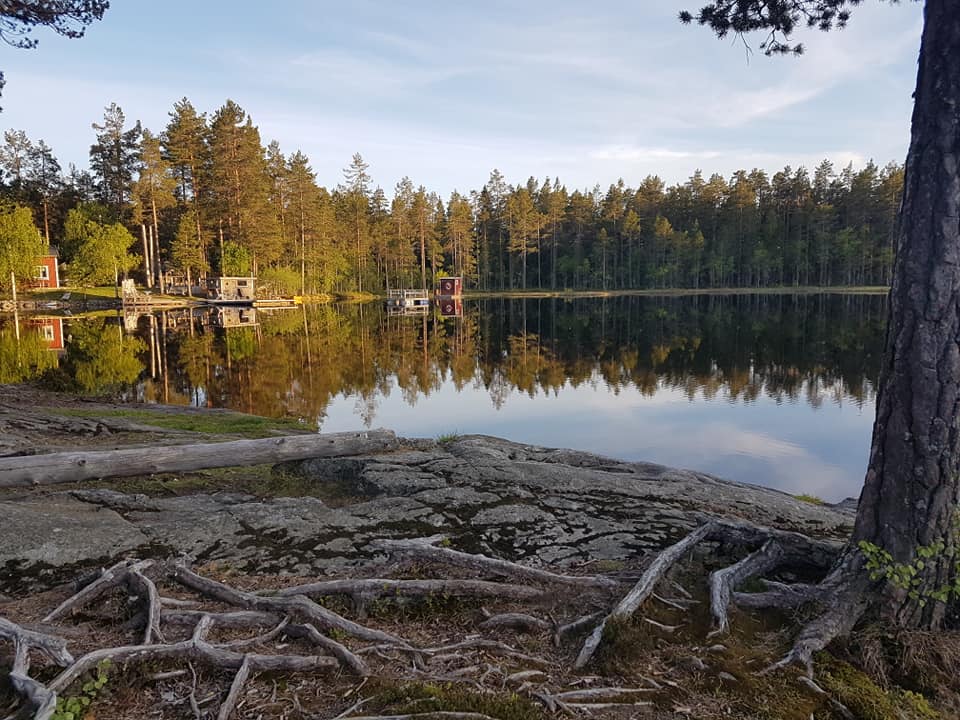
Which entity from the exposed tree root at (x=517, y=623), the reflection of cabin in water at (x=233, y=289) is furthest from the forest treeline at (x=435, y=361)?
the reflection of cabin in water at (x=233, y=289)

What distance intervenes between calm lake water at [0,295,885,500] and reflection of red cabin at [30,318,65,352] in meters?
0.16

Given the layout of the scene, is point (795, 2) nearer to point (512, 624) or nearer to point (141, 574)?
point (512, 624)

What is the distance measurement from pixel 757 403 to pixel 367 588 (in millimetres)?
16545

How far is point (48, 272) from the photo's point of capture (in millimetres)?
56594

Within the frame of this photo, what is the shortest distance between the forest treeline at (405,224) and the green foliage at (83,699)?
5368cm

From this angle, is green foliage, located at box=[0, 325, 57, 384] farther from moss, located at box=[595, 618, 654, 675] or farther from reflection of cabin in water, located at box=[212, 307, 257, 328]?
moss, located at box=[595, 618, 654, 675]

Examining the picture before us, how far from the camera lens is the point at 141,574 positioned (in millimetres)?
4441

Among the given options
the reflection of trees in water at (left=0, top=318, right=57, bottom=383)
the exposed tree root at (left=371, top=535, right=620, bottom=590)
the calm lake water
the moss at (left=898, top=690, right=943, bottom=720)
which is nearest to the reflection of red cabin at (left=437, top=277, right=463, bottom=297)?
the calm lake water

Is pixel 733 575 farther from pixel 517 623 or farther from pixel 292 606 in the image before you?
pixel 292 606

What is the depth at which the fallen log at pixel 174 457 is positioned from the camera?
23.7 feet

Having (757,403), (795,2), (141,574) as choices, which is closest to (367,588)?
(141,574)

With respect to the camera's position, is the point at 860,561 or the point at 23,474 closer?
the point at 860,561

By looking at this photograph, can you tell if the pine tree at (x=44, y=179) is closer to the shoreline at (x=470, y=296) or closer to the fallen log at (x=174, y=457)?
the shoreline at (x=470, y=296)

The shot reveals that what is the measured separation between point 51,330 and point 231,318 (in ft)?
42.8
